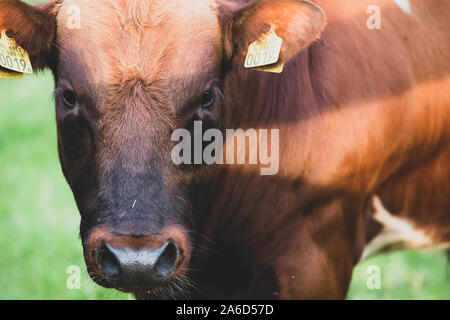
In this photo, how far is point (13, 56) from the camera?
2.96 metres

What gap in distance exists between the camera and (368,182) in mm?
3420

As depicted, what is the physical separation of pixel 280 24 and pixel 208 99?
0.50 m

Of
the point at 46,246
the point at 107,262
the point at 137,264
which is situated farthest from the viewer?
the point at 46,246

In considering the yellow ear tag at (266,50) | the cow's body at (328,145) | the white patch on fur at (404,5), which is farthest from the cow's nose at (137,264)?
the white patch on fur at (404,5)

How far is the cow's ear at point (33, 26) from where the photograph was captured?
9.48 feet

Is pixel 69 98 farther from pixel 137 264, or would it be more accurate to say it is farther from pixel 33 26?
pixel 137 264

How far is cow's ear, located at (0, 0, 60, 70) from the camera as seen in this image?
2.89 metres

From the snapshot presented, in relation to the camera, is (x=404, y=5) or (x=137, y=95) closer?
(x=137, y=95)

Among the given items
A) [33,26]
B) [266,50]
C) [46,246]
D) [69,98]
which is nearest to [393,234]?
[266,50]

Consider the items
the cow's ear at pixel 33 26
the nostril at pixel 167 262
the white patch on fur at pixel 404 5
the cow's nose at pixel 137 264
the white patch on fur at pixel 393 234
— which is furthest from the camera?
the white patch on fur at pixel 393 234

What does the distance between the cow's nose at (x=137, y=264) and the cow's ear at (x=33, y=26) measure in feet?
3.32

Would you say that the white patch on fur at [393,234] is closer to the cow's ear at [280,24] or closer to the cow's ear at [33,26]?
the cow's ear at [280,24]

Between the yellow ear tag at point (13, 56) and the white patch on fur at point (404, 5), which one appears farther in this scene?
the white patch on fur at point (404, 5)

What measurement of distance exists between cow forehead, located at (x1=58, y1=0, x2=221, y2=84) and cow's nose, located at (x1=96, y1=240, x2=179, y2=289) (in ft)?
2.45
